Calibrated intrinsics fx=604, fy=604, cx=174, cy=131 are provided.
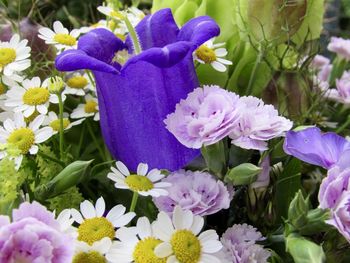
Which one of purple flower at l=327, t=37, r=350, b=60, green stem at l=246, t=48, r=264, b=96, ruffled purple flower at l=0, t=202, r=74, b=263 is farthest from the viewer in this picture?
purple flower at l=327, t=37, r=350, b=60

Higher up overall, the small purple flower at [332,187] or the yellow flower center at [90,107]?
the small purple flower at [332,187]

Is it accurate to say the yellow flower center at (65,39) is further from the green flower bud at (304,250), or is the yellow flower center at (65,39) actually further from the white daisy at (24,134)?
the green flower bud at (304,250)

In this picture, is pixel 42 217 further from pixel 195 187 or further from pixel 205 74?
pixel 205 74

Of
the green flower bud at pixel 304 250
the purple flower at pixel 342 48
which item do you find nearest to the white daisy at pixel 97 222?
the green flower bud at pixel 304 250

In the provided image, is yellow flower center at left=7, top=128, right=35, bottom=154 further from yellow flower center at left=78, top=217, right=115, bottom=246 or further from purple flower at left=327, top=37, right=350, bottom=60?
purple flower at left=327, top=37, right=350, bottom=60

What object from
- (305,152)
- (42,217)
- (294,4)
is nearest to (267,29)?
(294,4)

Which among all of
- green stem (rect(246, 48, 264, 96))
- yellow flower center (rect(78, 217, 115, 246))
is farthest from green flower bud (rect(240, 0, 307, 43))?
yellow flower center (rect(78, 217, 115, 246))

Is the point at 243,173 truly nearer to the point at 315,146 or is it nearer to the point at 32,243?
the point at 315,146

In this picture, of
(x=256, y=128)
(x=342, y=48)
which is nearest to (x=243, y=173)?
(x=256, y=128)
